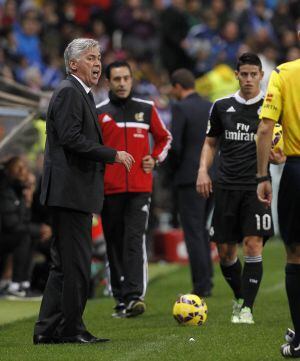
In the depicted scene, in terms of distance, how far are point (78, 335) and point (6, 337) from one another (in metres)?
1.07

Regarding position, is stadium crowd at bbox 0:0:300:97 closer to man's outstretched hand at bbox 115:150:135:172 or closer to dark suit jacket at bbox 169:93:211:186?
dark suit jacket at bbox 169:93:211:186

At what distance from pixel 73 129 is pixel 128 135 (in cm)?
273

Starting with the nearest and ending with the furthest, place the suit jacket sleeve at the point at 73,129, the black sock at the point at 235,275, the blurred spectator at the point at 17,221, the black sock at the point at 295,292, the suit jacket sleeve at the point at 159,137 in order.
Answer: the black sock at the point at 295,292 < the suit jacket sleeve at the point at 73,129 < the black sock at the point at 235,275 < the suit jacket sleeve at the point at 159,137 < the blurred spectator at the point at 17,221

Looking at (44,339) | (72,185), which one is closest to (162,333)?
(44,339)

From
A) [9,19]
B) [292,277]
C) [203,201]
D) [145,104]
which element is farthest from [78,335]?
[9,19]

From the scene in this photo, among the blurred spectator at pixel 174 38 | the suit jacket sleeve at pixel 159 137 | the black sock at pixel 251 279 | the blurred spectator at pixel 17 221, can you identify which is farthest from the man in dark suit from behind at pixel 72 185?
A: the blurred spectator at pixel 174 38

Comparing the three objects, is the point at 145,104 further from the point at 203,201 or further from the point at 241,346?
the point at 241,346

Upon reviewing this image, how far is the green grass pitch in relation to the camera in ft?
25.6

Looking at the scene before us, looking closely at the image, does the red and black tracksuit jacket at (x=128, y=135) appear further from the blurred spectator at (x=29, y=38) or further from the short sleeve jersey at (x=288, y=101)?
the blurred spectator at (x=29, y=38)

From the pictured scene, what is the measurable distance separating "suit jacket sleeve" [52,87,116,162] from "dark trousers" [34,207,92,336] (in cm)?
49

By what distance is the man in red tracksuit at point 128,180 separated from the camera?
10.7m

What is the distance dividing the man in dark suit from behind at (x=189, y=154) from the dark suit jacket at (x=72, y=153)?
4428 millimetres

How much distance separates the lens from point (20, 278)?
13.2m

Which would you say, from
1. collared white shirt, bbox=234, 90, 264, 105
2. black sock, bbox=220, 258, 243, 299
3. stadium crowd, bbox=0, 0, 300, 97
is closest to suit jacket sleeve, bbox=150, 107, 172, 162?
collared white shirt, bbox=234, 90, 264, 105
